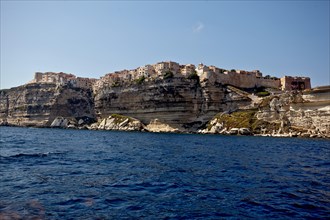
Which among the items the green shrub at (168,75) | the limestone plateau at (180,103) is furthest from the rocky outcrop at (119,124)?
the green shrub at (168,75)

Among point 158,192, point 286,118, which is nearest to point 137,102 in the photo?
point 286,118

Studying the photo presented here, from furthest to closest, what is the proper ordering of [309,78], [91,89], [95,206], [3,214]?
[91,89] → [309,78] → [95,206] → [3,214]

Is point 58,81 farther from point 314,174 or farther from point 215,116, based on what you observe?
point 314,174

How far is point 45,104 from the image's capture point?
132 meters

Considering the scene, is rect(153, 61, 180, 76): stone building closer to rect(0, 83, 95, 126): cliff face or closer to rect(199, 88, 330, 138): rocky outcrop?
rect(199, 88, 330, 138): rocky outcrop

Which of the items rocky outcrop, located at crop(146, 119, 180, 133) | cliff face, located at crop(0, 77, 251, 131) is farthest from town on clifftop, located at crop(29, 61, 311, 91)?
rocky outcrop, located at crop(146, 119, 180, 133)

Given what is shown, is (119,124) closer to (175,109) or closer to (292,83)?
(175,109)

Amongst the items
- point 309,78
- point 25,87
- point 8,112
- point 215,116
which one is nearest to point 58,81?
point 25,87

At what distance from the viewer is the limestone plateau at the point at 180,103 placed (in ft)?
257

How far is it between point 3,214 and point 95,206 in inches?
114

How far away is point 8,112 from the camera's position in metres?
150

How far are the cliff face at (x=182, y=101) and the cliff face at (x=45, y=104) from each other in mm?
39988

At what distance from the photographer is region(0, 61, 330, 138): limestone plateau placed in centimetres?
7825

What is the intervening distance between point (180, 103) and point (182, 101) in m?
0.95
